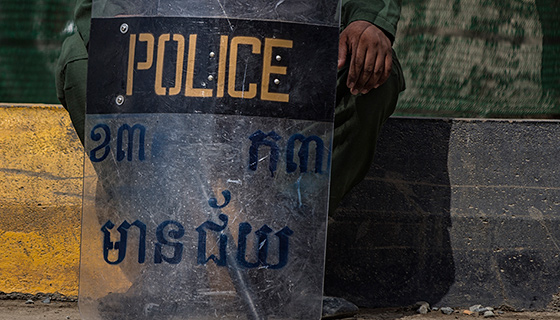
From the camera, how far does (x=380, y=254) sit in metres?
2.35

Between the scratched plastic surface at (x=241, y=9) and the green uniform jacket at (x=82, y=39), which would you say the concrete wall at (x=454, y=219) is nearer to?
the green uniform jacket at (x=82, y=39)

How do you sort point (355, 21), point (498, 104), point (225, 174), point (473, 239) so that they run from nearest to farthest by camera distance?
point (225, 174) < point (355, 21) < point (473, 239) < point (498, 104)

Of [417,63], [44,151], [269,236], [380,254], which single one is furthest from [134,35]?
[417,63]

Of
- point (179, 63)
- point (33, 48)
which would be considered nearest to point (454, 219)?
point (179, 63)

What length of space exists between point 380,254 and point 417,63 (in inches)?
36.2

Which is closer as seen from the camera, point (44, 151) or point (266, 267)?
point (266, 267)

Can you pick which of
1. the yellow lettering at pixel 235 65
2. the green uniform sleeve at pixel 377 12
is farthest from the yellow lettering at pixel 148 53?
the green uniform sleeve at pixel 377 12

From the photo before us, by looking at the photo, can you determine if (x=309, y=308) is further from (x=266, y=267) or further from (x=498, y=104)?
(x=498, y=104)

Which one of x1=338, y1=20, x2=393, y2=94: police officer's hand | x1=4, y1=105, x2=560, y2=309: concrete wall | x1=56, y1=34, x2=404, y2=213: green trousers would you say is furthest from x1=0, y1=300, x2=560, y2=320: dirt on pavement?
x1=338, y1=20, x2=393, y2=94: police officer's hand

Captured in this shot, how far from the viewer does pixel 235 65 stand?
1565 millimetres

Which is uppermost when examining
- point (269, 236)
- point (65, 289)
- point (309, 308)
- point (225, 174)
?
point (225, 174)

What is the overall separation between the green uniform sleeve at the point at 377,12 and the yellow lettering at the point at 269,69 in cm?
37

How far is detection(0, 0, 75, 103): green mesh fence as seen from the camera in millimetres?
2898

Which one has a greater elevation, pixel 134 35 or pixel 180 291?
pixel 134 35
